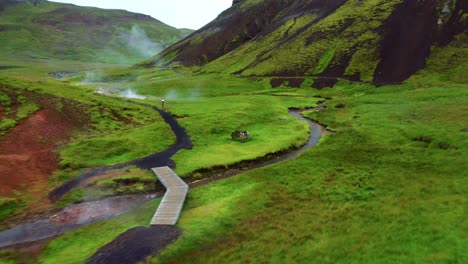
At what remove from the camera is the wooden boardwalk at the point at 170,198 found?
36250mm

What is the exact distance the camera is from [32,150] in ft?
189

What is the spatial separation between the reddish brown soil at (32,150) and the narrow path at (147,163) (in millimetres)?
3059

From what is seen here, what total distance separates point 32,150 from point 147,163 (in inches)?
772

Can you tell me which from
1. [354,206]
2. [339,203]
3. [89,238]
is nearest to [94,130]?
[89,238]

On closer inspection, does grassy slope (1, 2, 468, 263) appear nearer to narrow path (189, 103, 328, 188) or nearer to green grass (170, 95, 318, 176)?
green grass (170, 95, 318, 176)

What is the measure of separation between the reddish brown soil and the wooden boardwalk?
1620cm

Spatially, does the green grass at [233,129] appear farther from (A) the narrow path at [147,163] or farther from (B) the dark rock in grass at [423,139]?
(B) the dark rock in grass at [423,139]

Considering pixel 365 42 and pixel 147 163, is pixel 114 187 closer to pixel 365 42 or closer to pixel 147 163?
pixel 147 163

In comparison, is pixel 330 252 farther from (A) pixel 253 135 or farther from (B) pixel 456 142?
(A) pixel 253 135

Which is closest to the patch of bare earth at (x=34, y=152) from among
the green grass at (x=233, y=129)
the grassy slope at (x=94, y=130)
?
the grassy slope at (x=94, y=130)

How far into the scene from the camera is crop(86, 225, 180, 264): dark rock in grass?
29672mm

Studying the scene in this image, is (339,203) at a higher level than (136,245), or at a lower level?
higher

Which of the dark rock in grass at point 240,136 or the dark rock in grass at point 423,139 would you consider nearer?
the dark rock in grass at point 423,139

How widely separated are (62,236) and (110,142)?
1144 inches
